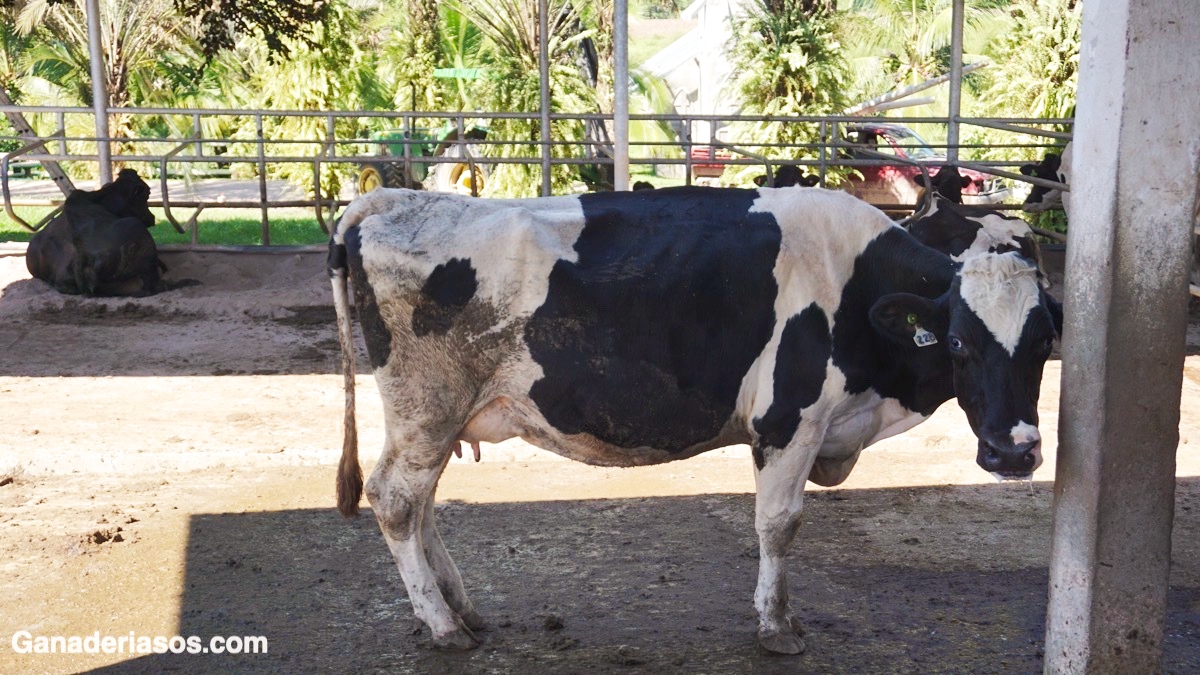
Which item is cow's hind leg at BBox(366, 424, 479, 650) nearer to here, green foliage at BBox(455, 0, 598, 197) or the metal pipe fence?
the metal pipe fence

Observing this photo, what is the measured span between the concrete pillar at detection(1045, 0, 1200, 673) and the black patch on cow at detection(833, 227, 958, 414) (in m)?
0.75

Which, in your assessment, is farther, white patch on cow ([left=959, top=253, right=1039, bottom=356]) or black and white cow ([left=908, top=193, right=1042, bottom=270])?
black and white cow ([left=908, top=193, right=1042, bottom=270])

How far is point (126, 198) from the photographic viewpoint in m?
13.0

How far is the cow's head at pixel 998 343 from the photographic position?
4.13m

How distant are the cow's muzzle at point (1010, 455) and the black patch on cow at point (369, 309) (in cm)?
217

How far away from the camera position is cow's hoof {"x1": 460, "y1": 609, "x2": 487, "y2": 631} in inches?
195

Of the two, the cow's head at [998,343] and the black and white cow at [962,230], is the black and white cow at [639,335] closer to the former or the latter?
the cow's head at [998,343]

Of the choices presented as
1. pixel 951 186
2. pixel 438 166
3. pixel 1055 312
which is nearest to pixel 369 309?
pixel 1055 312

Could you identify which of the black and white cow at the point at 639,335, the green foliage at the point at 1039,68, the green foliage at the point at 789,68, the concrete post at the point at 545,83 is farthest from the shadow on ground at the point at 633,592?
the green foliage at the point at 1039,68

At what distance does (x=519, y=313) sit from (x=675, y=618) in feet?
4.60

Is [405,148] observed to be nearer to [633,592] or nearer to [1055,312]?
[633,592]

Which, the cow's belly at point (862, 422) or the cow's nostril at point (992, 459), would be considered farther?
the cow's belly at point (862, 422)

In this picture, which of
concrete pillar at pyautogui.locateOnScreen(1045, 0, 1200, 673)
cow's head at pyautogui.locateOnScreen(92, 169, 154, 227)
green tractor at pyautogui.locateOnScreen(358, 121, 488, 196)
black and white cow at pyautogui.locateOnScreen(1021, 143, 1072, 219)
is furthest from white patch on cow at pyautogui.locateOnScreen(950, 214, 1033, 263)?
cow's head at pyautogui.locateOnScreen(92, 169, 154, 227)

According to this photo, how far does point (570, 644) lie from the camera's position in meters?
4.78
